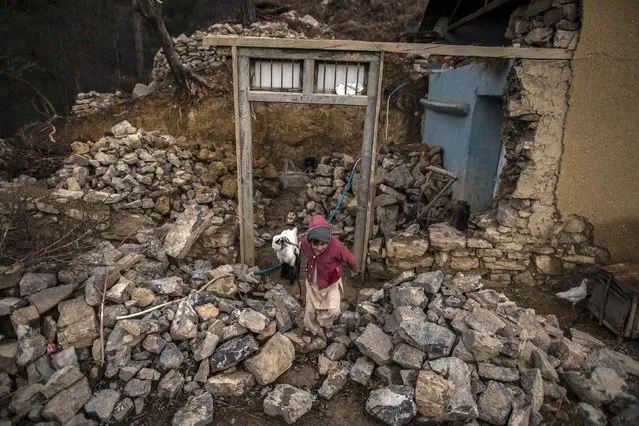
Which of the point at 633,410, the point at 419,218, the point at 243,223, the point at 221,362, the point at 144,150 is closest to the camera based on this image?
the point at 633,410

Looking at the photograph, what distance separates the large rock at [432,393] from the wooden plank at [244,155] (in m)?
2.91

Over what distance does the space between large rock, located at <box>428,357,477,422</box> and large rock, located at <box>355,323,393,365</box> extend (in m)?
0.43

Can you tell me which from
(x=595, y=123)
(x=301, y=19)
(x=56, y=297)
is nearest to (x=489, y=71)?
(x=595, y=123)

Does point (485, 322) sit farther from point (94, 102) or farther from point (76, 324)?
point (94, 102)

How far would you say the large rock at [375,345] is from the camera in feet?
12.2

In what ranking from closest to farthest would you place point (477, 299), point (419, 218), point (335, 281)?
point (335, 281) < point (477, 299) < point (419, 218)

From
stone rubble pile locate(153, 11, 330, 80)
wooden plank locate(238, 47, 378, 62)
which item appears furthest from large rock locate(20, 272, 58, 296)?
stone rubble pile locate(153, 11, 330, 80)

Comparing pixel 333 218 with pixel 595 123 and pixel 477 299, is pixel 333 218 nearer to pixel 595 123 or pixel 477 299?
pixel 477 299

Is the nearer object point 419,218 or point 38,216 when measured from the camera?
point 38,216

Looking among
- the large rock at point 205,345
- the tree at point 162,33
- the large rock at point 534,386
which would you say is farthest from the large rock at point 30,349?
the tree at point 162,33

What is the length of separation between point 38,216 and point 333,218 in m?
4.80

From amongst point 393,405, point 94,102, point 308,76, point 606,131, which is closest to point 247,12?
point 94,102

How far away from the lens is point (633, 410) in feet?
11.1

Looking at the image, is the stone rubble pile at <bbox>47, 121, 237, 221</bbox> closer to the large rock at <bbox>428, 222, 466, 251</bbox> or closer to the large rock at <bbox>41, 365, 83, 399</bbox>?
the large rock at <bbox>41, 365, 83, 399</bbox>
